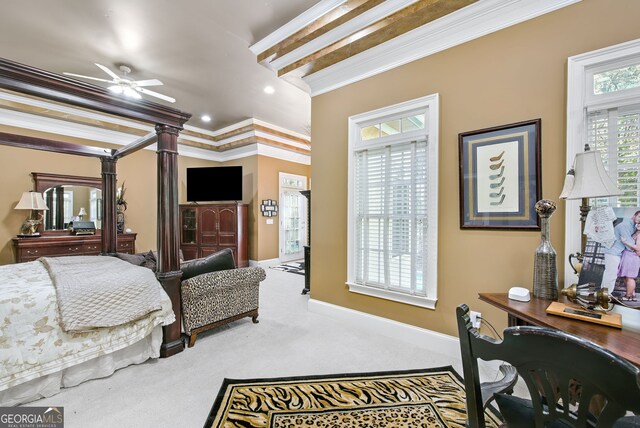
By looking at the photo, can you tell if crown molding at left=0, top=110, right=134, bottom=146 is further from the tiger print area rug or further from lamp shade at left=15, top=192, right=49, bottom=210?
the tiger print area rug

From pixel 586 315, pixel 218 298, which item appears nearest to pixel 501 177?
pixel 586 315

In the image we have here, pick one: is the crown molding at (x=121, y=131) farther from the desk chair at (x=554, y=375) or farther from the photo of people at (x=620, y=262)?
the desk chair at (x=554, y=375)

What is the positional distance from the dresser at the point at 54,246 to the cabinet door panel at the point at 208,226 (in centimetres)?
146

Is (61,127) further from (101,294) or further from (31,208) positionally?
(101,294)

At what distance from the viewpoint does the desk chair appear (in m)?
0.54

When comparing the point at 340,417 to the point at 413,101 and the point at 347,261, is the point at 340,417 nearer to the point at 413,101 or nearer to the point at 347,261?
the point at 347,261

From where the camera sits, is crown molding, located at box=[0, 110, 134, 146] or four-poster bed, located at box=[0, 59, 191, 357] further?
crown molding, located at box=[0, 110, 134, 146]

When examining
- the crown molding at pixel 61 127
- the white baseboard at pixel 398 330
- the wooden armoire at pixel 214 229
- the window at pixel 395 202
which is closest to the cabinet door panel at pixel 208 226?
Answer: the wooden armoire at pixel 214 229

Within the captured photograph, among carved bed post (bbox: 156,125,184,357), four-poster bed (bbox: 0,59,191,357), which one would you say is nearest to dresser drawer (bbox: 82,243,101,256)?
four-poster bed (bbox: 0,59,191,357)

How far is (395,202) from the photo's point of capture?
2688mm

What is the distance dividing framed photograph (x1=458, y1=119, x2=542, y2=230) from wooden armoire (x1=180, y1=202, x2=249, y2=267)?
15.1 feet

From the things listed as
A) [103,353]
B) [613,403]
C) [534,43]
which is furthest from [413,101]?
[103,353]

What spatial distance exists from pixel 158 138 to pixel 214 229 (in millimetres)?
3623

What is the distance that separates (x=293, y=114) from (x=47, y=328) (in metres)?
4.57
